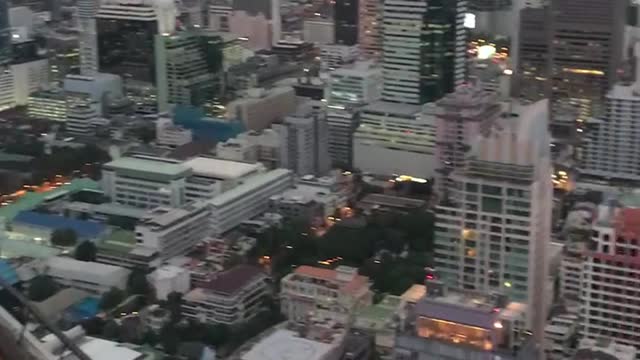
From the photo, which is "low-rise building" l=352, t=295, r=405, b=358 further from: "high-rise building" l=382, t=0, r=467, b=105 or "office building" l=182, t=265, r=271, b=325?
"high-rise building" l=382, t=0, r=467, b=105

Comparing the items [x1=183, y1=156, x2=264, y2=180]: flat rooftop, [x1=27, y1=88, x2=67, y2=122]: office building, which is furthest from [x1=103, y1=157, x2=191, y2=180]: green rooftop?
[x1=27, y1=88, x2=67, y2=122]: office building

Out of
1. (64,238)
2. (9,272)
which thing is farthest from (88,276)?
(64,238)

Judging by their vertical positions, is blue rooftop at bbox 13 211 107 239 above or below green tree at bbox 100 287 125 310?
above

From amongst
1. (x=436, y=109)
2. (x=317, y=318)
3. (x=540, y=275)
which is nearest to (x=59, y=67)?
(x=436, y=109)

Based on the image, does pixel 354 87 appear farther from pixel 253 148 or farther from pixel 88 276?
pixel 88 276

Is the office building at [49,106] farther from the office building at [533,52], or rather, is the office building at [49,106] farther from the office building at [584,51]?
the office building at [584,51]
